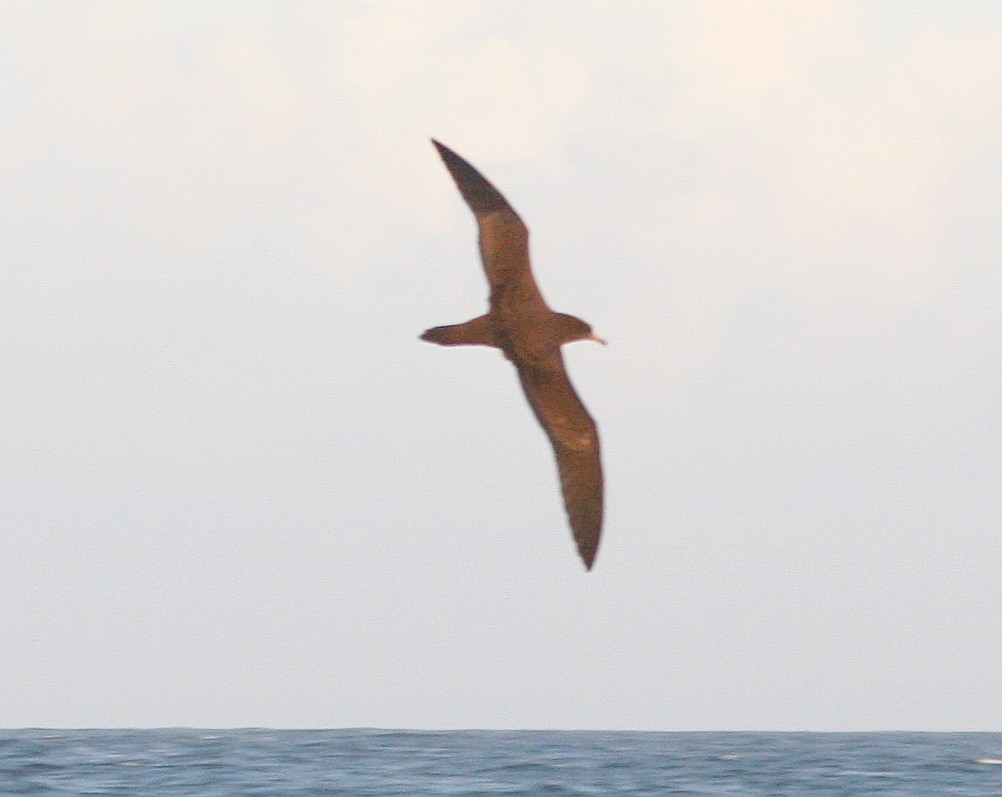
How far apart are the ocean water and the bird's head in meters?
13.1

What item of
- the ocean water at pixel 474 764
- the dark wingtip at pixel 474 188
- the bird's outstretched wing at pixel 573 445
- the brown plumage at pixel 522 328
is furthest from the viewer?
the ocean water at pixel 474 764

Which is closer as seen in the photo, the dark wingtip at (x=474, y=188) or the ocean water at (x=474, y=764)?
the dark wingtip at (x=474, y=188)

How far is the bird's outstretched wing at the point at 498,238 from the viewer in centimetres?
1702

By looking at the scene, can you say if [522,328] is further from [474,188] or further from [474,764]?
[474,764]

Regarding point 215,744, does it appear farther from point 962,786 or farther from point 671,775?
point 962,786

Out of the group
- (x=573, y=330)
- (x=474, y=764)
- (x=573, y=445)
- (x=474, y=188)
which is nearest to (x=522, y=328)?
(x=573, y=330)

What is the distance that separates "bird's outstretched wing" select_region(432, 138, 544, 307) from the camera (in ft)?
55.8

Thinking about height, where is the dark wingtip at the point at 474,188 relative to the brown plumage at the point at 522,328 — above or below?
above

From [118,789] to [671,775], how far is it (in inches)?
377

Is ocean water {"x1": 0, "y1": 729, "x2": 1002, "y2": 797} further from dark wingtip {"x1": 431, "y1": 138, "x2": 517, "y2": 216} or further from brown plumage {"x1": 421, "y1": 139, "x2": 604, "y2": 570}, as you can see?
dark wingtip {"x1": 431, "y1": 138, "x2": 517, "y2": 216}

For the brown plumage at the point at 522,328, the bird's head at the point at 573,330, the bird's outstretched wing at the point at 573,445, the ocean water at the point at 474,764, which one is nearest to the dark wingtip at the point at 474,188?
the brown plumage at the point at 522,328

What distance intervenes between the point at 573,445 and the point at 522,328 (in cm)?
199

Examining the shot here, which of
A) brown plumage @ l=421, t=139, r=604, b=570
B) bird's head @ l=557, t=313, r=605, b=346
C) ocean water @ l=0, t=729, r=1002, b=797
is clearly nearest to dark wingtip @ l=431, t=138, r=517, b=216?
brown plumage @ l=421, t=139, r=604, b=570

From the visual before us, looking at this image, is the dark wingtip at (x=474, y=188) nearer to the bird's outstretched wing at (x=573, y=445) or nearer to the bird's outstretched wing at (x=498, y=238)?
the bird's outstretched wing at (x=498, y=238)
